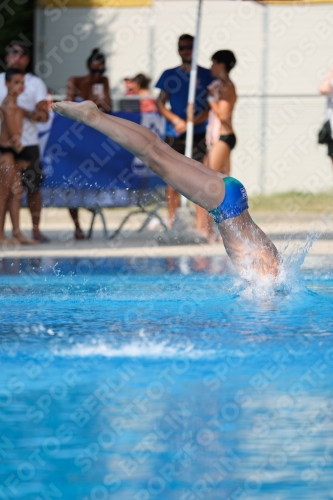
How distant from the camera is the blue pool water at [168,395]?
2.71 m

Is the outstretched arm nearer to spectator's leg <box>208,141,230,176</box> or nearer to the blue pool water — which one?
the blue pool water

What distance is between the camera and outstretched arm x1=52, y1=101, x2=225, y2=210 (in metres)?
5.41

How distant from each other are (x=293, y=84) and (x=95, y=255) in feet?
30.7

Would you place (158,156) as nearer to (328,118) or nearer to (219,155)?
(219,155)

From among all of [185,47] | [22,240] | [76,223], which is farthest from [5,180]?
[185,47]

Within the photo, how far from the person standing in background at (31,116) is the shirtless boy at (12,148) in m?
0.06

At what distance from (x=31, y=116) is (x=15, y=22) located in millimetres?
8292

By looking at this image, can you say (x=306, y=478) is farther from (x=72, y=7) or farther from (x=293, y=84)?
(x=72, y=7)

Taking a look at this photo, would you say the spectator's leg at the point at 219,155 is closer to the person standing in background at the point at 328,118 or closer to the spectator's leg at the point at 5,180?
the person standing in background at the point at 328,118

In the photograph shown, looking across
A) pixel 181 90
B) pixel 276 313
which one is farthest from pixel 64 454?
pixel 181 90

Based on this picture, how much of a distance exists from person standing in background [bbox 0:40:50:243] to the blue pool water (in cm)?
425

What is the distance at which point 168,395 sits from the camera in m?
3.52

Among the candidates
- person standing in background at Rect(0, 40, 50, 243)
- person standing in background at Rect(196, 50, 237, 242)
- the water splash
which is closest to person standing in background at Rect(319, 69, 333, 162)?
person standing in background at Rect(196, 50, 237, 242)

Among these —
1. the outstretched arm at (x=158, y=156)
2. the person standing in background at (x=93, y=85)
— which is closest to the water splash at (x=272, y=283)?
the outstretched arm at (x=158, y=156)
